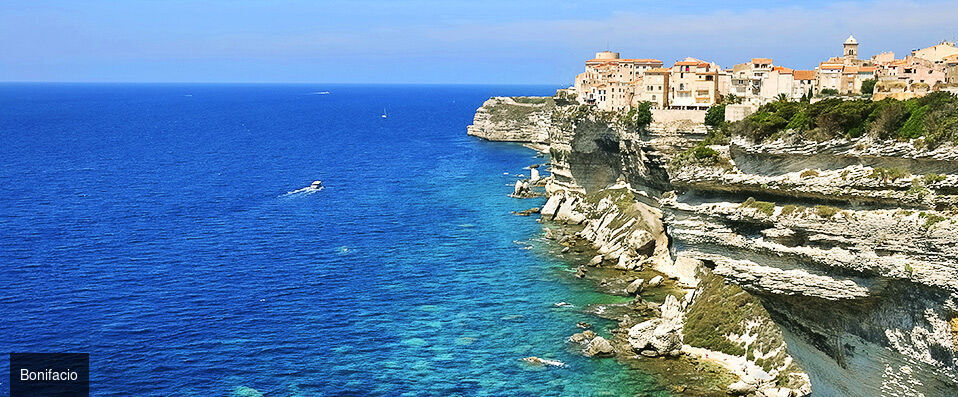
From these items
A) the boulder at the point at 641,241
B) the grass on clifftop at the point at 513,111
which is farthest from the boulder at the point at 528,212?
the grass on clifftop at the point at 513,111

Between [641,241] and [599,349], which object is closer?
[599,349]

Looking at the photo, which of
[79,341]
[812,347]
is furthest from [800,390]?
[79,341]

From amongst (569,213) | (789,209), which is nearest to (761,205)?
(789,209)

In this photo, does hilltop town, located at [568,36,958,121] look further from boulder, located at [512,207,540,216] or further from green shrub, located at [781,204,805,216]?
green shrub, located at [781,204,805,216]

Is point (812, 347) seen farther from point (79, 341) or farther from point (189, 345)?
point (79, 341)

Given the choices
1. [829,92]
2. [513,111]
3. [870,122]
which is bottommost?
[870,122]

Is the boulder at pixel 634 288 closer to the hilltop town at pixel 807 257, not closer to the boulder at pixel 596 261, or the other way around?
the hilltop town at pixel 807 257

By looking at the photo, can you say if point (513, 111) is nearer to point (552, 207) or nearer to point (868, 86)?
point (552, 207)

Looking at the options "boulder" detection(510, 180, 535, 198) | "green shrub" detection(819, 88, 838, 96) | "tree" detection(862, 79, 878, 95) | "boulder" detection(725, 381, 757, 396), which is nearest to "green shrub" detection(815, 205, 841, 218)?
"boulder" detection(725, 381, 757, 396)
